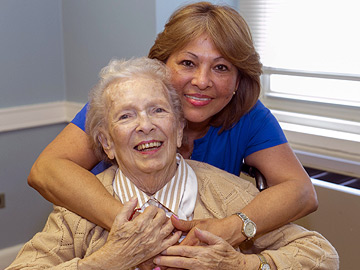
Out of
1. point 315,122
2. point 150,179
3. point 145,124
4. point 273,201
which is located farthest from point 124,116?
point 315,122

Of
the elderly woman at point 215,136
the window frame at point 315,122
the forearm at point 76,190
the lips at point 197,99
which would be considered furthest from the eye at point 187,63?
the window frame at point 315,122

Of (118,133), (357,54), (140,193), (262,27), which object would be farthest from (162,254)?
(262,27)

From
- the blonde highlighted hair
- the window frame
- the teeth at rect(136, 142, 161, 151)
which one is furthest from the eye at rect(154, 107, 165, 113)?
the window frame

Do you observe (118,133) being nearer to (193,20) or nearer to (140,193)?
(140,193)

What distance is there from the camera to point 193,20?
2.04 m

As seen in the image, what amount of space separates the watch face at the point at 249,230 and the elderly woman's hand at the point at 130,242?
260 millimetres

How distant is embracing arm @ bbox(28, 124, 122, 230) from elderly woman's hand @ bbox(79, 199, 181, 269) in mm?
105

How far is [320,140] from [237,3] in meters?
1.04

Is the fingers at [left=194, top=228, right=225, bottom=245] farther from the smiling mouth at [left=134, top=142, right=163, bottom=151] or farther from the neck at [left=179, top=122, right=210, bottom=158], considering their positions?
the neck at [left=179, top=122, right=210, bottom=158]

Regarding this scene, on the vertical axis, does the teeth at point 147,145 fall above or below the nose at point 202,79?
below

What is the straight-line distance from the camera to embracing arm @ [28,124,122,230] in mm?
1774

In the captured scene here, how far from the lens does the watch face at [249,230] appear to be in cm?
178

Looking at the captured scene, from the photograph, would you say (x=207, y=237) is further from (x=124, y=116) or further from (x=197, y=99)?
(x=197, y=99)

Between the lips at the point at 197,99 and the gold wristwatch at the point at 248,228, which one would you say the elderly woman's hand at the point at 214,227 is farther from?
the lips at the point at 197,99
